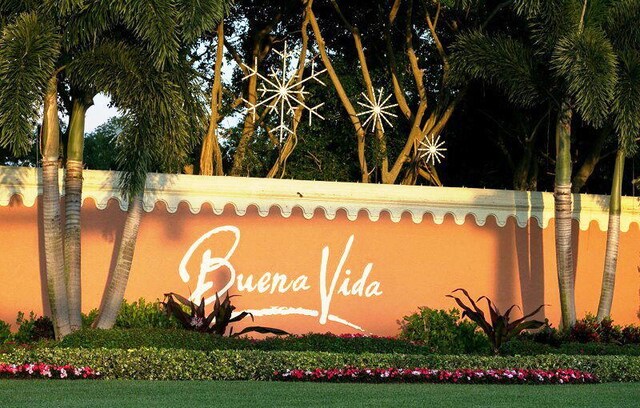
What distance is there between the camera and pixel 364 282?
20.8 meters

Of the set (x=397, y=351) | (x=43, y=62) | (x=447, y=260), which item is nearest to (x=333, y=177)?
(x=447, y=260)

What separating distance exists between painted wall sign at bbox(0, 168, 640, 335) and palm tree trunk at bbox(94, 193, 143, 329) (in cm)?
157

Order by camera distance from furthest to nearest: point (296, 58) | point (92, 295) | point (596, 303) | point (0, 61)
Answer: point (296, 58)
point (596, 303)
point (92, 295)
point (0, 61)

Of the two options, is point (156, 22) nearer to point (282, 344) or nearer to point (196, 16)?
point (196, 16)

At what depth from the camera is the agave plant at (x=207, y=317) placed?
1811 cm

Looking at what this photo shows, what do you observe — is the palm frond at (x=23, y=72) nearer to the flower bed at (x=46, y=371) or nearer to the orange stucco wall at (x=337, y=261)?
the flower bed at (x=46, y=371)

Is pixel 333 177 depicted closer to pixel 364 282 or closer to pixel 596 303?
pixel 364 282

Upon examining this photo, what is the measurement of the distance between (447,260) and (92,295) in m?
6.55

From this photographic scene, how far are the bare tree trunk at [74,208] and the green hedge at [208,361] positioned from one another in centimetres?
232

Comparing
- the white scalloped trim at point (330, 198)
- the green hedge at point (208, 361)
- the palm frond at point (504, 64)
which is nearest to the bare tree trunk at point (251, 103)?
the white scalloped trim at point (330, 198)

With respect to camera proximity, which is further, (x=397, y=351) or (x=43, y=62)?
(x=397, y=351)

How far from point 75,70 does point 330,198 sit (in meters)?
5.60

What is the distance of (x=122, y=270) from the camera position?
58.6 ft

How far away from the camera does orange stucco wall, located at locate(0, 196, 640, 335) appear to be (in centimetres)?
1934
